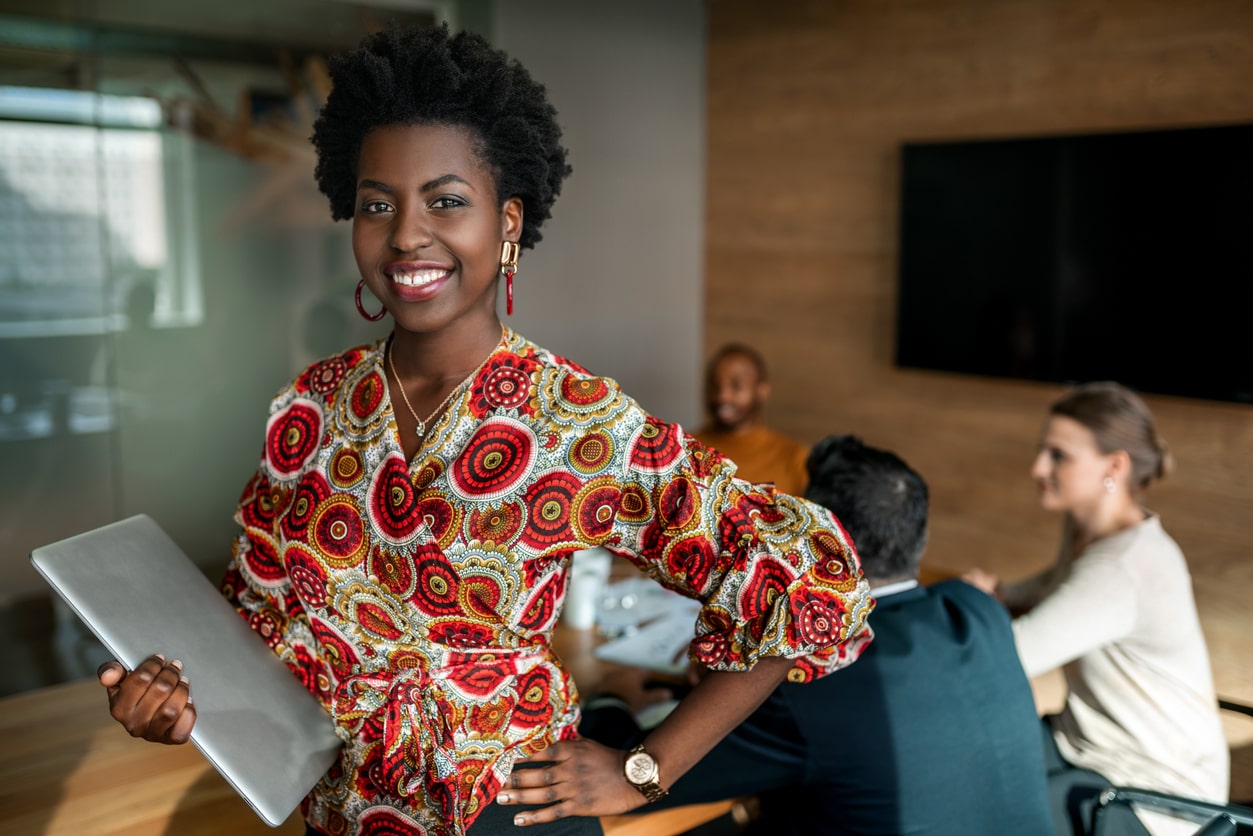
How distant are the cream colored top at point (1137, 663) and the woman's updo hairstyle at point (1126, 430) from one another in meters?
0.15

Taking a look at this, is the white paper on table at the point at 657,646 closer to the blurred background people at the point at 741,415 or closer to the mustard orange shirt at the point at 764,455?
the mustard orange shirt at the point at 764,455

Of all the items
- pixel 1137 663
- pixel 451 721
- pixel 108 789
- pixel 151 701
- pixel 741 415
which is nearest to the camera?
pixel 151 701

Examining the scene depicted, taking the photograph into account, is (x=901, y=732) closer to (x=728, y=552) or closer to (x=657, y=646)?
(x=728, y=552)

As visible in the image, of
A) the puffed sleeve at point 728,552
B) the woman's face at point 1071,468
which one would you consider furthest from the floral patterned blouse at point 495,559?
the woman's face at point 1071,468

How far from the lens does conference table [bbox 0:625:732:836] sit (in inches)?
59.6

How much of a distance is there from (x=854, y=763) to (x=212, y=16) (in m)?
3.15

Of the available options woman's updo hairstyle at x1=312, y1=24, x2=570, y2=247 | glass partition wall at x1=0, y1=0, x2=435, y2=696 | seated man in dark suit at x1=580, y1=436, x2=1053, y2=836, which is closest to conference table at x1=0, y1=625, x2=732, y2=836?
seated man in dark suit at x1=580, y1=436, x2=1053, y2=836

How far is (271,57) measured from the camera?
3.69 meters

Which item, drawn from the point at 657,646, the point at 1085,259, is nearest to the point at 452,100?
the point at 657,646

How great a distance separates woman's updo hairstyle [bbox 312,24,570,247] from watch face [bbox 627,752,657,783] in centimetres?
61

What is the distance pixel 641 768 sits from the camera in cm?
118

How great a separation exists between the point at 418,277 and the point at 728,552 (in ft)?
1.34

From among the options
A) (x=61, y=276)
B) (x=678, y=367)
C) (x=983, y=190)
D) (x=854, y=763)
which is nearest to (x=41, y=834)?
(x=854, y=763)

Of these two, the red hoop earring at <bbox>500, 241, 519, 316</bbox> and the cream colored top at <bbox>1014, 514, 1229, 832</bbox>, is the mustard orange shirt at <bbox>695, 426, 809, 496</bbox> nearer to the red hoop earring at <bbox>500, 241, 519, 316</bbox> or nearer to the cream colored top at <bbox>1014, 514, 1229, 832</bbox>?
the cream colored top at <bbox>1014, 514, 1229, 832</bbox>
